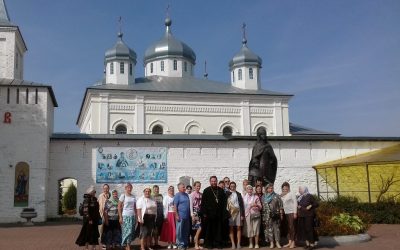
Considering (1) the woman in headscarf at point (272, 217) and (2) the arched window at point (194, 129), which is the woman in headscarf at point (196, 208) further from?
(2) the arched window at point (194, 129)

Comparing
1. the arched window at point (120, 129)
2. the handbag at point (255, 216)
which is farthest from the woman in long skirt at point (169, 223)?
the arched window at point (120, 129)

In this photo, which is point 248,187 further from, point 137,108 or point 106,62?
point 106,62

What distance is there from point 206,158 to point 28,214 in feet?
28.3

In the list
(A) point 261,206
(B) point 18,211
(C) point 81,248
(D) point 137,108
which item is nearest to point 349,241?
(A) point 261,206

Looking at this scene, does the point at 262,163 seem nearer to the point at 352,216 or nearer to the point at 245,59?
the point at 352,216

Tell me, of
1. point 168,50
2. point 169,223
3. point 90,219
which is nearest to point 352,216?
point 169,223

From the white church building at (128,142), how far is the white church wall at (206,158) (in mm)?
46

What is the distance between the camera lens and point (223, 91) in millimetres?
33656

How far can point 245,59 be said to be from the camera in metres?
37.4

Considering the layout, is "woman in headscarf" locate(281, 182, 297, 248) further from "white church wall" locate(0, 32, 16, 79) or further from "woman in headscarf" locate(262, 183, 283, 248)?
"white church wall" locate(0, 32, 16, 79)

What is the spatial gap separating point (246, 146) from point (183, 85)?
41.3 ft

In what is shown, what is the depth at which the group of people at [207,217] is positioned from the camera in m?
9.77

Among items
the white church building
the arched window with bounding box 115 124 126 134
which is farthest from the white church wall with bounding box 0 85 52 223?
the arched window with bounding box 115 124 126 134

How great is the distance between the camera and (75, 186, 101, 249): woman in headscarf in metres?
9.70
